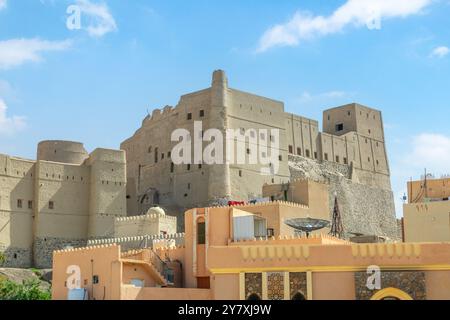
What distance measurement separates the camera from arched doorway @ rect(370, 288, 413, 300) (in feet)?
78.7

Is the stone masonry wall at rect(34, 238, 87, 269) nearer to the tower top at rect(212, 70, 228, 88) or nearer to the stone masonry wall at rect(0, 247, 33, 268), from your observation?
the stone masonry wall at rect(0, 247, 33, 268)

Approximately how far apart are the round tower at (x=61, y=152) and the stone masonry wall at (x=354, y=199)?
16.1 metres

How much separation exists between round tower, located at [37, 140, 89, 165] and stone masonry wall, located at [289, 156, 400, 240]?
16.1 meters

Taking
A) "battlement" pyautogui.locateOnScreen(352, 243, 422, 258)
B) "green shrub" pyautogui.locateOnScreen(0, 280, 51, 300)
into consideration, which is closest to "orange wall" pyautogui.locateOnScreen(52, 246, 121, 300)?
"green shrub" pyautogui.locateOnScreen(0, 280, 51, 300)

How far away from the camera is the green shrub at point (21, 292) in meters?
37.7

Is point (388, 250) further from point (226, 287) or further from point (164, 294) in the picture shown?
point (164, 294)

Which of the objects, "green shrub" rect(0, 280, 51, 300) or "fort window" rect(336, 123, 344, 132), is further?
"fort window" rect(336, 123, 344, 132)

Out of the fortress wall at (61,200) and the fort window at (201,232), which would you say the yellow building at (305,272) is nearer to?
the fort window at (201,232)

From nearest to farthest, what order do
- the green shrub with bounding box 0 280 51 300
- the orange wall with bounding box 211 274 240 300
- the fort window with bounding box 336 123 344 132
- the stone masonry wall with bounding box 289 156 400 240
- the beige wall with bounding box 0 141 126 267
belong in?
the orange wall with bounding box 211 274 240 300 → the green shrub with bounding box 0 280 51 300 → the beige wall with bounding box 0 141 126 267 → the stone masonry wall with bounding box 289 156 400 240 → the fort window with bounding box 336 123 344 132

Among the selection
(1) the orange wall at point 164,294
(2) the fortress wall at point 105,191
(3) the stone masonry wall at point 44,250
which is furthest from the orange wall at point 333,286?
(2) the fortress wall at point 105,191

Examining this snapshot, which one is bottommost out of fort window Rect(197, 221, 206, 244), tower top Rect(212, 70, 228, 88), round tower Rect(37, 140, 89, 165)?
fort window Rect(197, 221, 206, 244)
